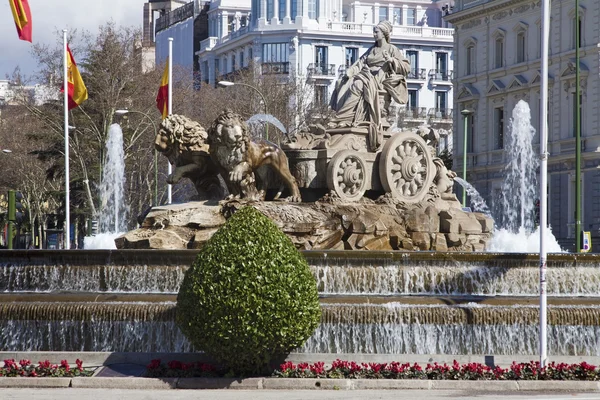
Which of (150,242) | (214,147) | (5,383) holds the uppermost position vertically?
(214,147)

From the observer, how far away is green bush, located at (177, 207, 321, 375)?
55.3 feet

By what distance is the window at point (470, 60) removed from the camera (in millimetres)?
80250

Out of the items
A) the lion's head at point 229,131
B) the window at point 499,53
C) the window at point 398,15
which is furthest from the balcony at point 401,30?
the lion's head at point 229,131

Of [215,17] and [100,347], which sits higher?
[215,17]

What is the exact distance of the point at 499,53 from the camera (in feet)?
253

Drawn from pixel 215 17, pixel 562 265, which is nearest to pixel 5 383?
pixel 562 265

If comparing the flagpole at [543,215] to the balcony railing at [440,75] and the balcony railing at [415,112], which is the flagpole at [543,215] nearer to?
the balcony railing at [415,112]

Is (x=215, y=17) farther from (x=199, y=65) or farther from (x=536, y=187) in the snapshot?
(x=536, y=187)

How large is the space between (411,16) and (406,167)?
99.6 metres

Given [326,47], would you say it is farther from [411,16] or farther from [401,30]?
[411,16]

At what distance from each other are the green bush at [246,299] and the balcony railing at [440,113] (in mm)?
88370

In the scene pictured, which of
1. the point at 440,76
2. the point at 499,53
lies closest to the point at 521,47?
the point at 499,53

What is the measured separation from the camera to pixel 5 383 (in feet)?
56.2

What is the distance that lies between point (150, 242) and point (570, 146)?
46843mm
